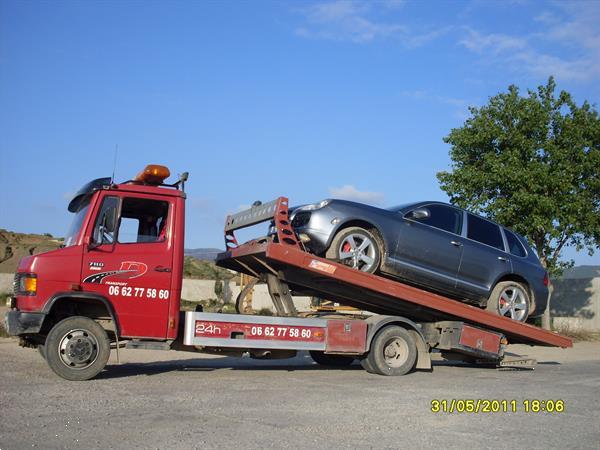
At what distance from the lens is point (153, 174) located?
8531 mm

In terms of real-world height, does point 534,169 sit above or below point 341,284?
above

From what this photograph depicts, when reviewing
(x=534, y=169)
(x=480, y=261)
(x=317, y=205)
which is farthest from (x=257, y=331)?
(x=534, y=169)

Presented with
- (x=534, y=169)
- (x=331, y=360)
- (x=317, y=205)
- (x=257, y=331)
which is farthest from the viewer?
(x=534, y=169)

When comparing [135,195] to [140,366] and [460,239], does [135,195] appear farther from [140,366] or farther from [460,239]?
[460,239]

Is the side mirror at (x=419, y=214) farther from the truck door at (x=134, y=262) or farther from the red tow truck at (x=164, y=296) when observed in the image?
the truck door at (x=134, y=262)

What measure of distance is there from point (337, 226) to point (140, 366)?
3.90 meters

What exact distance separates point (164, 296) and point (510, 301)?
17.9 ft

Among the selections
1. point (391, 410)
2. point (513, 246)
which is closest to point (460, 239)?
point (513, 246)

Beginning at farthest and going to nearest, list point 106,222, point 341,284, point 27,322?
point 341,284
point 106,222
point 27,322

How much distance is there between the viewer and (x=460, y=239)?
33.1ft

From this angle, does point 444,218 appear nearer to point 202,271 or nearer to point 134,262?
point 134,262
